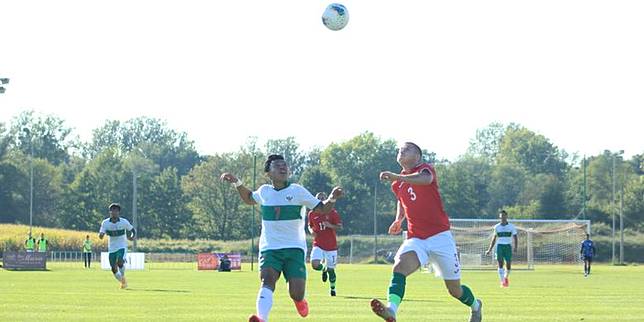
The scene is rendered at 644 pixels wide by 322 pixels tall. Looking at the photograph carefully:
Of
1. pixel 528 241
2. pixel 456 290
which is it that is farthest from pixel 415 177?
pixel 528 241

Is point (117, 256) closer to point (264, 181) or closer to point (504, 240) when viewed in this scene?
point (504, 240)

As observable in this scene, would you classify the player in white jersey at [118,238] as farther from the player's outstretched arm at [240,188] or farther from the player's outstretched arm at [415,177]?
the player's outstretched arm at [415,177]

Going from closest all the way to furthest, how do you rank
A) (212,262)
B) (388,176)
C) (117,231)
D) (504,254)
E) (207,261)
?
(388,176)
(117,231)
(504,254)
(212,262)
(207,261)

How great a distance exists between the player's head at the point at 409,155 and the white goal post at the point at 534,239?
2065 inches

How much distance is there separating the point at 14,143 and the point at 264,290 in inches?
6216

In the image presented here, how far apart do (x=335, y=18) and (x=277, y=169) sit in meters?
9.41

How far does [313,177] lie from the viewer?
13750 cm

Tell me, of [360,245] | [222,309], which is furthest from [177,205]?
[222,309]

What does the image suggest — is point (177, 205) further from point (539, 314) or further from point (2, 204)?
point (539, 314)

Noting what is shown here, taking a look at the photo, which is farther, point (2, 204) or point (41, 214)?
point (41, 214)

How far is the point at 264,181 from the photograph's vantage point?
131 meters

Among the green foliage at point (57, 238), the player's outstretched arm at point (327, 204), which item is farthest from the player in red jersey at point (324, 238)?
the green foliage at point (57, 238)

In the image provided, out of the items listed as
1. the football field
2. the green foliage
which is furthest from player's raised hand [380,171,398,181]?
the green foliage

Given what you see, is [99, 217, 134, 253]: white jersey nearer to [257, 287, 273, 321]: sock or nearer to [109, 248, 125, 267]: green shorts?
[109, 248, 125, 267]: green shorts
